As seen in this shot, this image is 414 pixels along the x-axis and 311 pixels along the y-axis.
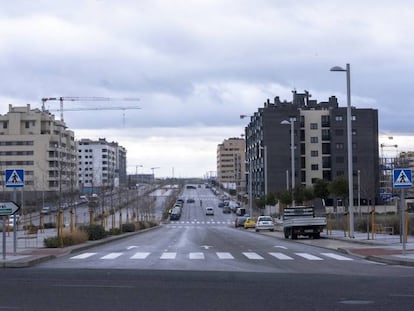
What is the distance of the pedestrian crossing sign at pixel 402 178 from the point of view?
24309mm

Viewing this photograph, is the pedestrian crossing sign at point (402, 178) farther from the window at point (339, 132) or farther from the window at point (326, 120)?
the window at point (326, 120)

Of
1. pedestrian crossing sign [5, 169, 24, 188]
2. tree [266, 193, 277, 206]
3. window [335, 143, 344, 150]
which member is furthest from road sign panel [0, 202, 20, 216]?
window [335, 143, 344, 150]

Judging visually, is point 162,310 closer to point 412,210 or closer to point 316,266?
point 316,266

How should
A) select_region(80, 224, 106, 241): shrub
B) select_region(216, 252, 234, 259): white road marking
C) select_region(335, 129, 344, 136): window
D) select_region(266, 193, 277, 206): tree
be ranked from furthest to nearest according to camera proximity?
select_region(335, 129, 344, 136): window → select_region(266, 193, 277, 206): tree → select_region(80, 224, 106, 241): shrub → select_region(216, 252, 234, 259): white road marking

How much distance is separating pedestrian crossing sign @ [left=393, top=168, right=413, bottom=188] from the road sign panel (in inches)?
524

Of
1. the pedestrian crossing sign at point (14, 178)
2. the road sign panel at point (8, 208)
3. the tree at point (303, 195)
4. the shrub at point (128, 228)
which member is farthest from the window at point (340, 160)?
the road sign panel at point (8, 208)

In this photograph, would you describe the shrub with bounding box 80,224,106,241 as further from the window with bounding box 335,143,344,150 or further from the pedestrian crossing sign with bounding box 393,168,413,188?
the window with bounding box 335,143,344,150

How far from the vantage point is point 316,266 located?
2158 cm

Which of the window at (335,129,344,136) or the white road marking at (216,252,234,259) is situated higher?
the window at (335,129,344,136)

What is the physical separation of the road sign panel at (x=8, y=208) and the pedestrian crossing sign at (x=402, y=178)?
13.3m

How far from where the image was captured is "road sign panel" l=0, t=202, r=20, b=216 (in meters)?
23.9

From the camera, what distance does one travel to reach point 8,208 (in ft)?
78.6

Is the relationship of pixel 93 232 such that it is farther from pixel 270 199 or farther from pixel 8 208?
pixel 270 199

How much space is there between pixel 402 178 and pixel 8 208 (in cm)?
1379
